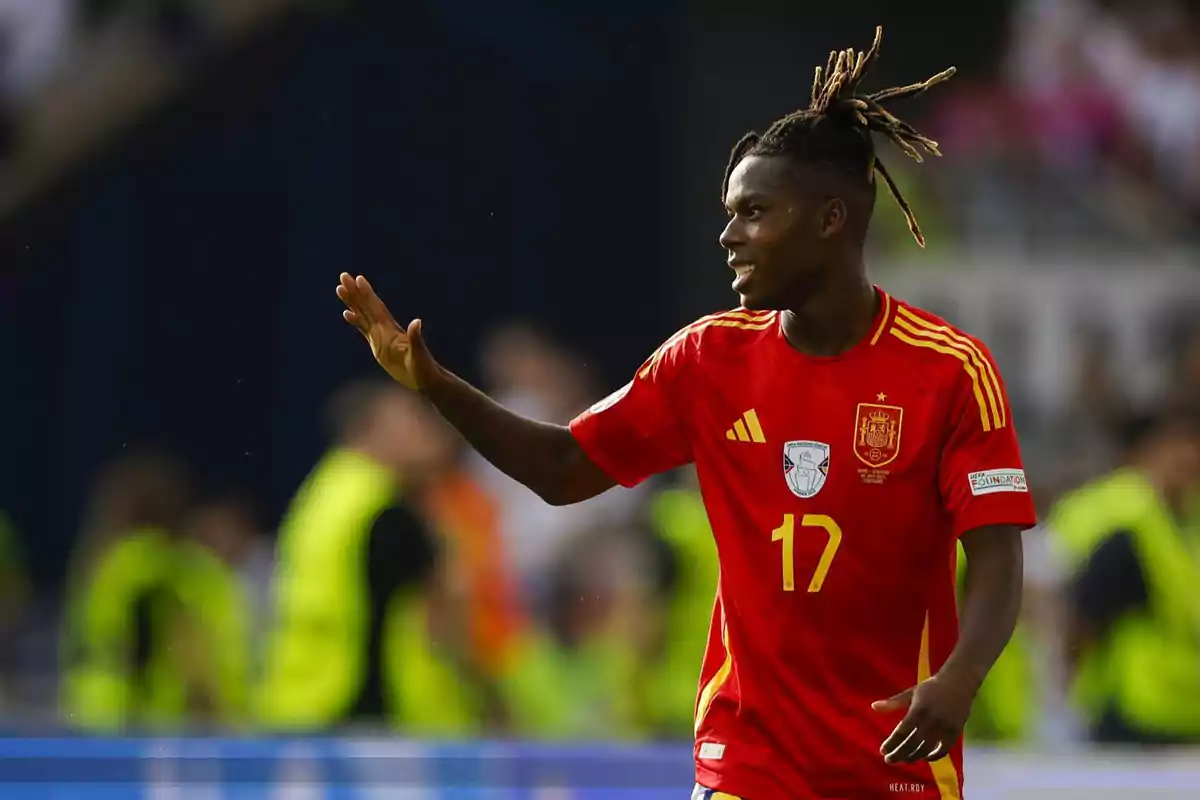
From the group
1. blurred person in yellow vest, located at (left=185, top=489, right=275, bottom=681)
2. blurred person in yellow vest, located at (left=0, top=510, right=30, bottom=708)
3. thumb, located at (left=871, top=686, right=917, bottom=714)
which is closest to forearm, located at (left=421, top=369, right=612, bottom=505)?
thumb, located at (left=871, top=686, right=917, bottom=714)

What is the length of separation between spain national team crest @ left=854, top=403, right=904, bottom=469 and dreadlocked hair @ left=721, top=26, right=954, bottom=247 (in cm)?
46

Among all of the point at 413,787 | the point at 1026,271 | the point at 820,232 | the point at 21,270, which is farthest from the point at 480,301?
the point at 820,232

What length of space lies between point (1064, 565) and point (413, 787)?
A: 4427 millimetres

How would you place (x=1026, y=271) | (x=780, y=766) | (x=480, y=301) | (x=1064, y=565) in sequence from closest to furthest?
(x=780, y=766), (x=1064, y=565), (x=480, y=301), (x=1026, y=271)

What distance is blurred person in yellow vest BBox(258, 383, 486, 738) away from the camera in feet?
25.1

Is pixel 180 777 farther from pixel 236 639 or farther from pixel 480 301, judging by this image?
pixel 480 301

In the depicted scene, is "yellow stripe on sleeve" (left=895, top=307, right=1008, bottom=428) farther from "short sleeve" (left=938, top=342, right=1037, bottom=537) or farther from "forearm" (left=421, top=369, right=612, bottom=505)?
"forearm" (left=421, top=369, right=612, bottom=505)

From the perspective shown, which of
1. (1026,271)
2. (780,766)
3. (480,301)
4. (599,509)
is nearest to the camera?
(780,766)

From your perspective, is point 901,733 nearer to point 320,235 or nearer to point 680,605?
point 680,605

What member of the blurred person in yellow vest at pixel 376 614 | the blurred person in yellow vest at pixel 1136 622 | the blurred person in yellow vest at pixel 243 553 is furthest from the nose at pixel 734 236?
the blurred person in yellow vest at pixel 243 553

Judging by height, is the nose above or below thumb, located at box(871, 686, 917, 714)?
above

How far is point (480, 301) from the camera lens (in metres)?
14.7

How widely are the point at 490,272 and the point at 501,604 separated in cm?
570

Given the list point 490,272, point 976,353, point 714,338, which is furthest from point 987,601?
point 490,272
